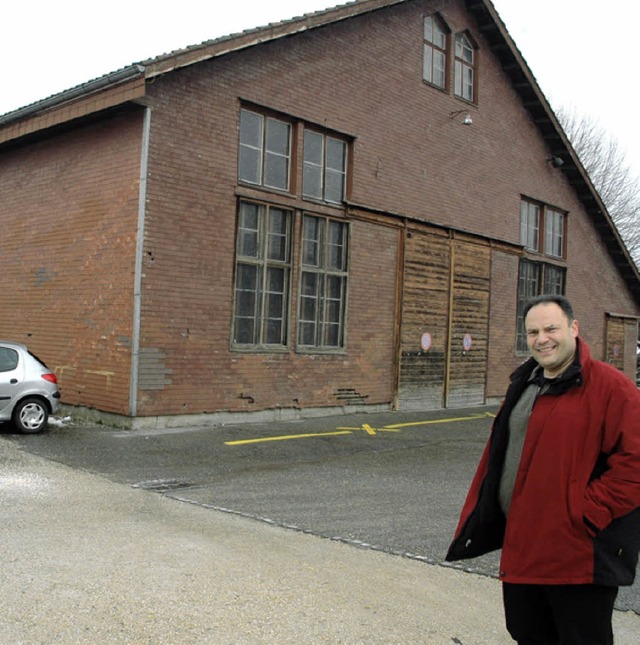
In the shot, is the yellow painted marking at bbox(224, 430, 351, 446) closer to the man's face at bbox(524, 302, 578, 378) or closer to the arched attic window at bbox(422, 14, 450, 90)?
the man's face at bbox(524, 302, 578, 378)

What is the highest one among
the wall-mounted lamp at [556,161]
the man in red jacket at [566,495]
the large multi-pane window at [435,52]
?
the large multi-pane window at [435,52]

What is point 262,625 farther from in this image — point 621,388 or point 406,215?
point 406,215

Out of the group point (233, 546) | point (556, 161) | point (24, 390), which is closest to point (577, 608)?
point (233, 546)

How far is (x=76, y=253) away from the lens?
12820 millimetres

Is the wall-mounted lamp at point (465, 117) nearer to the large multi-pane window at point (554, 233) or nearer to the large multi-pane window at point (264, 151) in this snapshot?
the large multi-pane window at point (554, 233)

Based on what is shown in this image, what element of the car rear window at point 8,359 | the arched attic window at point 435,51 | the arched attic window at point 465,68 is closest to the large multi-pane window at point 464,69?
the arched attic window at point 465,68

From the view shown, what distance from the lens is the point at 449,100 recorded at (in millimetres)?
17750

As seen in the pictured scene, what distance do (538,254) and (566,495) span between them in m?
18.8

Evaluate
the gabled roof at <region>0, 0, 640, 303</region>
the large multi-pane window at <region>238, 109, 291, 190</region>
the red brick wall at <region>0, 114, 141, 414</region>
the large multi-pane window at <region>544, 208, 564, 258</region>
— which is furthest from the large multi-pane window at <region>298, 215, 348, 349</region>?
the large multi-pane window at <region>544, 208, 564, 258</region>

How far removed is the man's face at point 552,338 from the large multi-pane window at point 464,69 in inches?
624

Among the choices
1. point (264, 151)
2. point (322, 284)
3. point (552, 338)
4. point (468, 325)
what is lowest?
point (552, 338)

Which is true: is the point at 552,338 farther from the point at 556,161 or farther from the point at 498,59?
the point at 556,161

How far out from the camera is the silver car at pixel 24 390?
10625 mm

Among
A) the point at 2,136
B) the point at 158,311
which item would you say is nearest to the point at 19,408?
the point at 158,311
